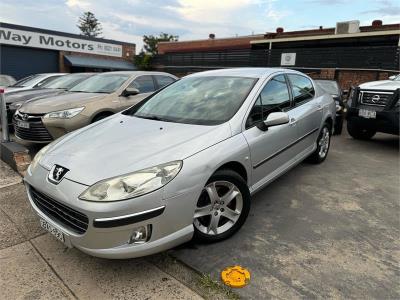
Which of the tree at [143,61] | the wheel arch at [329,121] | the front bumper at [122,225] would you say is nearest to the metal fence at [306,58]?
the tree at [143,61]

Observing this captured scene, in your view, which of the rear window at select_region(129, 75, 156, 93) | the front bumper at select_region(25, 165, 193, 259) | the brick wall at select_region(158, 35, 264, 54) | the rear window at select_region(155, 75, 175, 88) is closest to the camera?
the front bumper at select_region(25, 165, 193, 259)

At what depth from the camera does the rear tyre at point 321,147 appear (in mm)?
5371

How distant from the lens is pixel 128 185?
7.80 feet

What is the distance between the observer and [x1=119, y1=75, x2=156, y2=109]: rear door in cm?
617

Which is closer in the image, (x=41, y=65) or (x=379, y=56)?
(x=379, y=56)

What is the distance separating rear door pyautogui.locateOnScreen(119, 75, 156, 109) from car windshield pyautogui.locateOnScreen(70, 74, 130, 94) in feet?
0.68

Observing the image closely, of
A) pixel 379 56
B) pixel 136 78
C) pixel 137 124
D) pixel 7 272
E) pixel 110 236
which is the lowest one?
pixel 7 272

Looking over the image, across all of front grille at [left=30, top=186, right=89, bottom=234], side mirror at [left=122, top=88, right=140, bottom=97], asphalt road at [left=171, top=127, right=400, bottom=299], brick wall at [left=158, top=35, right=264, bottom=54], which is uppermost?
brick wall at [left=158, top=35, right=264, bottom=54]

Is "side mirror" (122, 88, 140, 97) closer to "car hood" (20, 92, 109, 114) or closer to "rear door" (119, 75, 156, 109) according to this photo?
"rear door" (119, 75, 156, 109)

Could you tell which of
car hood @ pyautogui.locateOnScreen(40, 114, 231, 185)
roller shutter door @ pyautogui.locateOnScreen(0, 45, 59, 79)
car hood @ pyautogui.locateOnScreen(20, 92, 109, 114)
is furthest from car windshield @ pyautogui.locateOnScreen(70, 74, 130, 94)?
roller shutter door @ pyautogui.locateOnScreen(0, 45, 59, 79)

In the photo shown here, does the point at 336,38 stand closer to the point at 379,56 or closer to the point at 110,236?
the point at 379,56

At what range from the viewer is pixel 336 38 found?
1750 cm

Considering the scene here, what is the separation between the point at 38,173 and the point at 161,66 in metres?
22.0

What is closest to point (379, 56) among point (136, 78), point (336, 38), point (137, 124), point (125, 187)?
point (336, 38)
